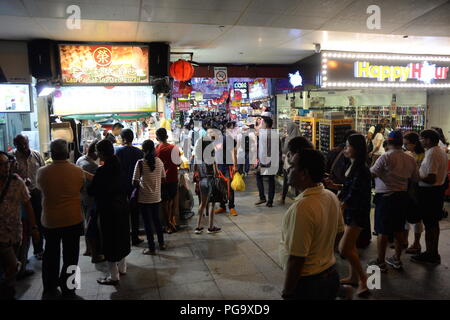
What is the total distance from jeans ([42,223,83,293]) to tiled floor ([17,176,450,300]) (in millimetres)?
233

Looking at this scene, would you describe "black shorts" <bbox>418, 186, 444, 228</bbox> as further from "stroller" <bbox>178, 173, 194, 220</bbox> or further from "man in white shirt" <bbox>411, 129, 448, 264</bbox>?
"stroller" <bbox>178, 173, 194, 220</bbox>

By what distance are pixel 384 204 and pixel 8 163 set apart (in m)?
4.73

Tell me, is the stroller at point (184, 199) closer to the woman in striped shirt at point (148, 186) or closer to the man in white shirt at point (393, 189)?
the woman in striped shirt at point (148, 186)

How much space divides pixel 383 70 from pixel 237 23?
4.99 m

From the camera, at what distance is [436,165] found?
15.8 ft

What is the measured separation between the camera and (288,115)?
13.3 metres

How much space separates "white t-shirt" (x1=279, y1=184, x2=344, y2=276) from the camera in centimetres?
219

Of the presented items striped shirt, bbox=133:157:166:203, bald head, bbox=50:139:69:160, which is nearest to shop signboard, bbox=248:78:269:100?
striped shirt, bbox=133:157:166:203

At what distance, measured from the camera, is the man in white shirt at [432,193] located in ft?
15.8

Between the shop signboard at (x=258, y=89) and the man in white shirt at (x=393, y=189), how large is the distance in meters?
9.76

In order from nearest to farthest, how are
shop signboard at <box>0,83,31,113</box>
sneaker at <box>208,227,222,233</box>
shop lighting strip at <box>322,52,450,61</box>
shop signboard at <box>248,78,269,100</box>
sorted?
sneaker at <box>208,227,222,233</box>, shop signboard at <box>0,83,31,113</box>, shop lighting strip at <box>322,52,450,61</box>, shop signboard at <box>248,78,269,100</box>

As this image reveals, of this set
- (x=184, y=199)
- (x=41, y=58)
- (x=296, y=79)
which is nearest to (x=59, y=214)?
(x=184, y=199)

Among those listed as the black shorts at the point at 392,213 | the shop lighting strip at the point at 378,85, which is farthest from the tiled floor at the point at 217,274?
the shop lighting strip at the point at 378,85

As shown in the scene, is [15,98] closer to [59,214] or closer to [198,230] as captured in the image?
[59,214]
